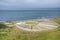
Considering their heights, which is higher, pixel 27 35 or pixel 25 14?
pixel 25 14

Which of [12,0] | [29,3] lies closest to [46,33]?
[29,3]

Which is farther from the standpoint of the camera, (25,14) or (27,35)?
(25,14)

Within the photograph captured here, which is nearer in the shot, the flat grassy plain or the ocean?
the flat grassy plain

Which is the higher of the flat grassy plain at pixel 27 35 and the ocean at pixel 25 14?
the ocean at pixel 25 14

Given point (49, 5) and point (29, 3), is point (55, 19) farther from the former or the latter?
point (29, 3)

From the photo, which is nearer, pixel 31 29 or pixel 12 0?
pixel 31 29

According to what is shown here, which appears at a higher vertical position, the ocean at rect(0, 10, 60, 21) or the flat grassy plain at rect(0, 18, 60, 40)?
the ocean at rect(0, 10, 60, 21)

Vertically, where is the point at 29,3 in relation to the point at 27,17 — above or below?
above

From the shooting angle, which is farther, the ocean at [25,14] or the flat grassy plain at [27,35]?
the ocean at [25,14]
